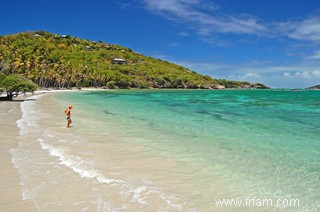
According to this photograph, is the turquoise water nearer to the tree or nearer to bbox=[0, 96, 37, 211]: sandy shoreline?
bbox=[0, 96, 37, 211]: sandy shoreline

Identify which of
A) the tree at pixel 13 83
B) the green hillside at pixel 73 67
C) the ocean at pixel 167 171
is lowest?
the ocean at pixel 167 171

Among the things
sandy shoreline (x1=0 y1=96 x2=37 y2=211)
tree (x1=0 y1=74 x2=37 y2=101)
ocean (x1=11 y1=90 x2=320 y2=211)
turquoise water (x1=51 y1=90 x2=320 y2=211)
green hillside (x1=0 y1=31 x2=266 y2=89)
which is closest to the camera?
sandy shoreline (x1=0 y1=96 x2=37 y2=211)

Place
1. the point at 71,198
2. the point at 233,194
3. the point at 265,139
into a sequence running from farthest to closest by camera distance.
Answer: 1. the point at 265,139
2. the point at 233,194
3. the point at 71,198

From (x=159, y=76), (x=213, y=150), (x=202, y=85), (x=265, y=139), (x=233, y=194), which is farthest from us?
(x=202, y=85)

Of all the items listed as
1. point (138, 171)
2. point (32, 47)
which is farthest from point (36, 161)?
point (32, 47)

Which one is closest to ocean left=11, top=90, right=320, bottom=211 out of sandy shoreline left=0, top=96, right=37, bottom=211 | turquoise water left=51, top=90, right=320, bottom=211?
turquoise water left=51, top=90, right=320, bottom=211

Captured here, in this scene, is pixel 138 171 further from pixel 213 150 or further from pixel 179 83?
pixel 179 83

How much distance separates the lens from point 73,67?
12525cm

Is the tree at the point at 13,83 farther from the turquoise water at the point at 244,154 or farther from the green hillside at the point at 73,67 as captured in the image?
the green hillside at the point at 73,67

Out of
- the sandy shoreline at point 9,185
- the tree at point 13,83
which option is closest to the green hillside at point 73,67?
the tree at point 13,83

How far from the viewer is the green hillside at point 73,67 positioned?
3956 inches

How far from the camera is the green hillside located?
10049 cm

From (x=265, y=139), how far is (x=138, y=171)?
29.4 feet

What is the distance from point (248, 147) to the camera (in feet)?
45.5
